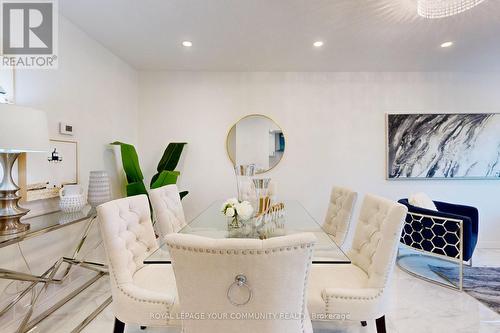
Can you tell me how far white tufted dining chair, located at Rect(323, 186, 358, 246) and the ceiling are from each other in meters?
1.56

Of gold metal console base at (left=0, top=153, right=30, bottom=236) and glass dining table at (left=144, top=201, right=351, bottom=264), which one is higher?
gold metal console base at (left=0, top=153, right=30, bottom=236)

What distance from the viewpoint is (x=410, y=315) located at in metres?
1.94

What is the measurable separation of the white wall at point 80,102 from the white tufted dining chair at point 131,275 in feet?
3.51

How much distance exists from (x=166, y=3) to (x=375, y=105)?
296 centimetres

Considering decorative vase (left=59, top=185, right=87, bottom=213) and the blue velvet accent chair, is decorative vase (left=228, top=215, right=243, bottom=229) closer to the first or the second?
decorative vase (left=59, top=185, right=87, bottom=213)

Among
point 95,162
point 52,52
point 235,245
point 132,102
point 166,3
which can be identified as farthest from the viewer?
point 132,102

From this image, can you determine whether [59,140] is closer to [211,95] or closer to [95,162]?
[95,162]

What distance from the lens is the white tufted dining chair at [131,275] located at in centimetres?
127

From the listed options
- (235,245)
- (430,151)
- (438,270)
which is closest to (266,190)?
(235,245)

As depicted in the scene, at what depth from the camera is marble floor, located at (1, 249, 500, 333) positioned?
178 centimetres

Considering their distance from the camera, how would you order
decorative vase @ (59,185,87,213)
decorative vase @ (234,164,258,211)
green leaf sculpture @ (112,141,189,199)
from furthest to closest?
green leaf sculpture @ (112,141,189,199)
decorative vase @ (234,164,258,211)
decorative vase @ (59,185,87,213)

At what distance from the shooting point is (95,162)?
2682 millimetres

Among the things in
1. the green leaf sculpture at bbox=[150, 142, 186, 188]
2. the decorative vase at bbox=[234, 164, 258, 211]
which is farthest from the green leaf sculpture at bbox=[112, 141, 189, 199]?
the decorative vase at bbox=[234, 164, 258, 211]

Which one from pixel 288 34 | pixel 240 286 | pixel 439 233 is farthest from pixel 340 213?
pixel 288 34
